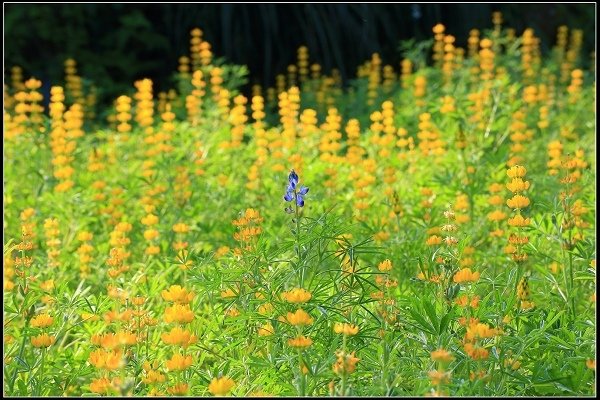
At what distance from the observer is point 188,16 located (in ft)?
29.1

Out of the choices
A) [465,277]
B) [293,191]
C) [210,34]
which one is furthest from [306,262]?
[210,34]

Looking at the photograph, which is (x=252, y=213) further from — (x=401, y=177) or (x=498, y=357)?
(x=401, y=177)

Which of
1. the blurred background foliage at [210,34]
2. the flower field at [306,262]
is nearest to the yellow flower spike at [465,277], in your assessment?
the flower field at [306,262]

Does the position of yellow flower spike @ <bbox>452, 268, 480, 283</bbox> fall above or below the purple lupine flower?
below

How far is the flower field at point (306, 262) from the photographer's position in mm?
2092

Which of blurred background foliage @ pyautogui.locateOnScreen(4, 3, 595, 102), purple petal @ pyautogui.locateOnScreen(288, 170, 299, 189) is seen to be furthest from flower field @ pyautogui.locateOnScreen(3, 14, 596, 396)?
blurred background foliage @ pyautogui.locateOnScreen(4, 3, 595, 102)

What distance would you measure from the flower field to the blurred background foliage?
8.01 ft

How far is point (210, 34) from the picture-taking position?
28.8 ft

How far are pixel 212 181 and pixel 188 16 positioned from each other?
4845mm

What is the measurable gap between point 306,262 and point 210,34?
22.4 feet

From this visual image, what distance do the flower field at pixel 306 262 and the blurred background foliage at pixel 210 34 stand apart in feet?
8.01

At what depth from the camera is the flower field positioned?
209cm

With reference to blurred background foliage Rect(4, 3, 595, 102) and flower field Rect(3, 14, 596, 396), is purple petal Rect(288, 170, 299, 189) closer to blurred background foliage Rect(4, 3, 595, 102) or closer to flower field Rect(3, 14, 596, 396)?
flower field Rect(3, 14, 596, 396)

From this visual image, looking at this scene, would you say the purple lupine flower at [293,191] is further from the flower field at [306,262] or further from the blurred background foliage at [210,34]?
the blurred background foliage at [210,34]
